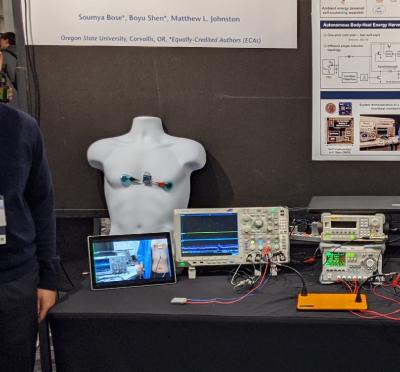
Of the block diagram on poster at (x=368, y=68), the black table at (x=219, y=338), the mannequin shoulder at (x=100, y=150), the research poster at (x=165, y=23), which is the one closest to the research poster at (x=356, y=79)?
the block diagram on poster at (x=368, y=68)

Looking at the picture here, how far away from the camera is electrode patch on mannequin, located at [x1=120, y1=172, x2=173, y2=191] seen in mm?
2047

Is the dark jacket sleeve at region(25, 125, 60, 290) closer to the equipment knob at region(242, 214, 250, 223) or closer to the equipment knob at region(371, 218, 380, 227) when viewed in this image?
the equipment knob at region(242, 214, 250, 223)

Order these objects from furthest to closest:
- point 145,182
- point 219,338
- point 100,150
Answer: point 100,150 < point 145,182 < point 219,338

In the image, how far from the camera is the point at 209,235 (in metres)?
1.90

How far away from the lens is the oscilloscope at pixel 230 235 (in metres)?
1.88

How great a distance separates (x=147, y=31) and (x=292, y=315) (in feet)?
4.82

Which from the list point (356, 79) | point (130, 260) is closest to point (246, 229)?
point (130, 260)

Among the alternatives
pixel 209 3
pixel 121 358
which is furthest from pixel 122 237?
pixel 209 3

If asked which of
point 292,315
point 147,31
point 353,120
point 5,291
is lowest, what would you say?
point 292,315

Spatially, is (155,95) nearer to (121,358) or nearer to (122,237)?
(122,237)

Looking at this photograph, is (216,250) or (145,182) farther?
(145,182)

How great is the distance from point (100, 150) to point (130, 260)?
59 centimetres

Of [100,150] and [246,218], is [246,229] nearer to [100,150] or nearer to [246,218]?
[246,218]

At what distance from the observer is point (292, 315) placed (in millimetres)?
1510
